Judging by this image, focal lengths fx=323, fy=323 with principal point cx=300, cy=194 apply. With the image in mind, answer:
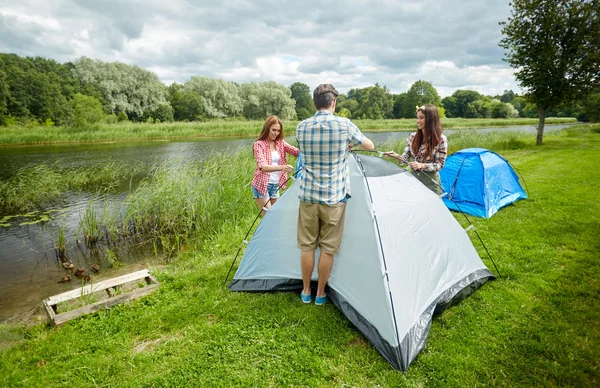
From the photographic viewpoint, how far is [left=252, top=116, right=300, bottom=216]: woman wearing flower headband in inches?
155

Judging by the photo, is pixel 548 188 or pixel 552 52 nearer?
pixel 548 188

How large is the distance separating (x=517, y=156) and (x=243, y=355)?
12597mm

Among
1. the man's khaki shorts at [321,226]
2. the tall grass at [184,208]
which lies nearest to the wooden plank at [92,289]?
the tall grass at [184,208]

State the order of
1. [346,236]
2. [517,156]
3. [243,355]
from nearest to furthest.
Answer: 1. [243,355]
2. [346,236]
3. [517,156]

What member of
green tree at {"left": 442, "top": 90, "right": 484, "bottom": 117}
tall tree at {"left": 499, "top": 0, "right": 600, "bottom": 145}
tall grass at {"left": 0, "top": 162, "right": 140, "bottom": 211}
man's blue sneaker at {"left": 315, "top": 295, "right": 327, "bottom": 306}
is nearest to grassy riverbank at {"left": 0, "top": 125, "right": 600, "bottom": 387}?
man's blue sneaker at {"left": 315, "top": 295, "right": 327, "bottom": 306}

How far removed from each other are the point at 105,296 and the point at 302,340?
8.80ft

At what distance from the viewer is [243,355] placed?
8.55 ft

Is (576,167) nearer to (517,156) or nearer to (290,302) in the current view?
(517,156)

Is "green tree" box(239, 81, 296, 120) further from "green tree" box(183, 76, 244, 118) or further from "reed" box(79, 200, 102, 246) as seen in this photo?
"reed" box(79, 200, 102, 246)

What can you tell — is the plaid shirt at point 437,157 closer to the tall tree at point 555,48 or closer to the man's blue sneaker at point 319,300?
the man's blue sneaker at point 319,300

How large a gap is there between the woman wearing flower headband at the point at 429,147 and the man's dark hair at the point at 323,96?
130 cm

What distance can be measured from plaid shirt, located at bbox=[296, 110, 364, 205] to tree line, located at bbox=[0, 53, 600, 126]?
2606 centimetres

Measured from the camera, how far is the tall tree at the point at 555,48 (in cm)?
1209

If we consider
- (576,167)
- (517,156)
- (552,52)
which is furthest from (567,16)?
(576,167)
